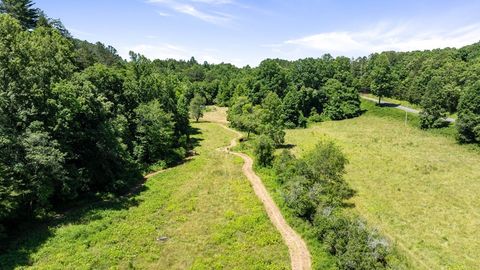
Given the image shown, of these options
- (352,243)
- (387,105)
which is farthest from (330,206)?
(387,105)

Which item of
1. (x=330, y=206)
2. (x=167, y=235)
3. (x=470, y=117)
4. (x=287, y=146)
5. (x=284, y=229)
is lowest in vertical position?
(x=167, y=235)

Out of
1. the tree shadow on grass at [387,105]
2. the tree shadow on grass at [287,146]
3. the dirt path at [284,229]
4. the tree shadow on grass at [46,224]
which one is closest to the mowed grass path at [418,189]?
the tree shadow on grass at [287,146]

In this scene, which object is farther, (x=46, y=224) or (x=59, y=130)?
(x=59, y=130)

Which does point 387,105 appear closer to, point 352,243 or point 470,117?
point 470,117

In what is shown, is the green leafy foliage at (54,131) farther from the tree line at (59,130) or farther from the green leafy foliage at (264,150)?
the green leafy foliage at (264,150)

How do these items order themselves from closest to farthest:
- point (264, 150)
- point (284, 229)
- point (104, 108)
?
1. point (284, 229)
2. point (104, 108)
3. point (264, 150)

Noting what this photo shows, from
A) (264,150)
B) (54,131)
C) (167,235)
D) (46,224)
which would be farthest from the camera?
(264,150)
